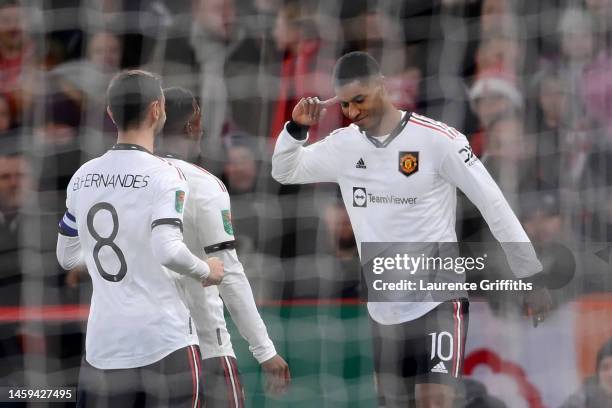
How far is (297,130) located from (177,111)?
0.43 metres

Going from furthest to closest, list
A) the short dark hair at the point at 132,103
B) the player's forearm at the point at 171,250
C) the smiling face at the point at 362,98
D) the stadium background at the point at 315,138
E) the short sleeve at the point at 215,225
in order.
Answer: the stadium background at the point at 315,138 → the smiling face at the point at 362,98 → the short sleeve at the point at 215,225 → the short dark hair at the point at 132,103 → the player's forearm at the point at 171,250

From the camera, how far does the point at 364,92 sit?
11.7 feet

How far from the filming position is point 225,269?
334 centimetres

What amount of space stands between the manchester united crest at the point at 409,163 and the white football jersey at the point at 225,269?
1.89 ft

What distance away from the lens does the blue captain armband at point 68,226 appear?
312 cm

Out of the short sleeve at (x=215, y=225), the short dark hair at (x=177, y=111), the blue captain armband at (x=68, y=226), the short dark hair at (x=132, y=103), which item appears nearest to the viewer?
the short dark hair at (x=132, y=103)

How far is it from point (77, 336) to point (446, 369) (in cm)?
132

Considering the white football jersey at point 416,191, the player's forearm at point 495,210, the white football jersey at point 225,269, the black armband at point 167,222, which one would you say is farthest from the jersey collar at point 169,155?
the player's forearm at point 495,210

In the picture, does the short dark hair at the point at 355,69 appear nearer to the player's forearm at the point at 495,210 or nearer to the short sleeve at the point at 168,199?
the player's forearm at the point at 495,210

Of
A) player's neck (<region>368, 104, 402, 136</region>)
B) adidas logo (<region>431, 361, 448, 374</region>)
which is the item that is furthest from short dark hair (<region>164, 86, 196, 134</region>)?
adidas logo (<region>431, 361, 448, 374</region>)

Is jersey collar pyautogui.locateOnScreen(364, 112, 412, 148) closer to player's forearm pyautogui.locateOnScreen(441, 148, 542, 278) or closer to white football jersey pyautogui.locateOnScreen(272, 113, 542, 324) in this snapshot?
white football jersey pyautogui.locateOnScreen(272, 113, 542, 324)

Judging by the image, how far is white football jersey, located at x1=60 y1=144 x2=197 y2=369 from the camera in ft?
9.55

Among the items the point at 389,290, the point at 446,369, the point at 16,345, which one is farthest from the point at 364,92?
the point at 16,345

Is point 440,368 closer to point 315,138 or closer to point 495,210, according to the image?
point 495,210
